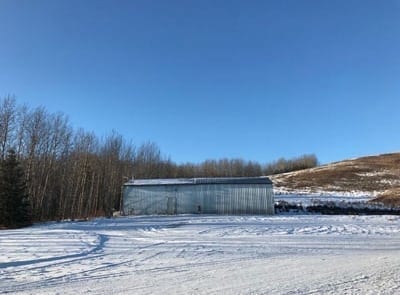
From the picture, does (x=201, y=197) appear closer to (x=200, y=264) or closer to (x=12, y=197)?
(x=12, y=197)

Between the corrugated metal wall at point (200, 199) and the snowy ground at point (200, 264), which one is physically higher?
the corrugated metal wall at point (200, 199)

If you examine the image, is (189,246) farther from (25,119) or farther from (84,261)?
(25,119)

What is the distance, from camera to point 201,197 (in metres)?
33.6

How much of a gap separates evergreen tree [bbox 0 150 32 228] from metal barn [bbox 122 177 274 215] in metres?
9.70

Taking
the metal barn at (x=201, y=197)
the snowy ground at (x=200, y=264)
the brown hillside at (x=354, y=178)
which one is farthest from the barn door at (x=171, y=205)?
the brown hillside at (x=354, y=178)

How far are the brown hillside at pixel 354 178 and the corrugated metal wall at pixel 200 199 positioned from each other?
29.7 m

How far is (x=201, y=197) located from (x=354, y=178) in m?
47.7

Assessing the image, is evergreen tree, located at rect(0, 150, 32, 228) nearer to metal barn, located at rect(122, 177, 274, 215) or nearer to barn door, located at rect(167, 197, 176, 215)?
metal barn, located at rect(122, 177, 274, 215)

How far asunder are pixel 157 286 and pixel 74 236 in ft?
34.8

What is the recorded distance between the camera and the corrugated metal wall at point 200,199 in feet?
109

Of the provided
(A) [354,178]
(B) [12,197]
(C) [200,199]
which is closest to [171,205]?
(C) [200,199]

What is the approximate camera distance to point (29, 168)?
112 ft

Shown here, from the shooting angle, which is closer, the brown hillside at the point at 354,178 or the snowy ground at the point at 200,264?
the snowy ground at the point at 200,264

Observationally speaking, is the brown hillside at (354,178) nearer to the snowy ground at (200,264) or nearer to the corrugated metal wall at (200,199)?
the corrugated metal wall at (200,199)
